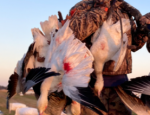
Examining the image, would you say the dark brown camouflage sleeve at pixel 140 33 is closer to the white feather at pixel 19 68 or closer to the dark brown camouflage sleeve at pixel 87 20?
the dark brown camouflage sleeve at pixel 87 20

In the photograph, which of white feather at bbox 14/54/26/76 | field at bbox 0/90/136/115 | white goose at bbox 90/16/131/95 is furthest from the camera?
field at bbox 0/90/136/115

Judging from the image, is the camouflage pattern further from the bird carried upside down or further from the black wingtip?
the black wingtip

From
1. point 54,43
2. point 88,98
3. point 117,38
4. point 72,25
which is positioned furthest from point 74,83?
point 72,25

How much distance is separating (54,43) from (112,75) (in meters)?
0.67

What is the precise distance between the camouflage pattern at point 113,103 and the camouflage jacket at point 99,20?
25cm

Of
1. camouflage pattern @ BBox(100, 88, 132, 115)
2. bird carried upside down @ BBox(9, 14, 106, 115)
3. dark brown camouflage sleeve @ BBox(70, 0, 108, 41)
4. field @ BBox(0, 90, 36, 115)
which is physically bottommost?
field @ BBox(0, 90, 36, 115)

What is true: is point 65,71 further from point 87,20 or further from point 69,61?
point 87,20

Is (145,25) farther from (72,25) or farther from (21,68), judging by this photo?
(21,68)

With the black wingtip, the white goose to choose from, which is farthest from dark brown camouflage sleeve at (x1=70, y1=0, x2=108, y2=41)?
the black wingtip

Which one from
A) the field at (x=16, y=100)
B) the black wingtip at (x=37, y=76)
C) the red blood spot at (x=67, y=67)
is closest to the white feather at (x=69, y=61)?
the red blood spot at (x=67, y=67)

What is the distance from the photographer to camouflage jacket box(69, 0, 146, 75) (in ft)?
5.98

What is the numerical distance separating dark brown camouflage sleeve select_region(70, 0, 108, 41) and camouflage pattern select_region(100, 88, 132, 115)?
2.08 feet

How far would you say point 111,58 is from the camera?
5.55 ft

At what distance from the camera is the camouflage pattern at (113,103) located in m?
1.97
